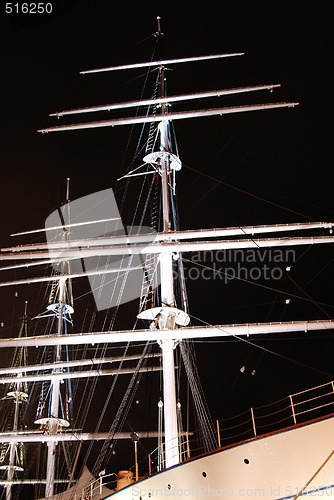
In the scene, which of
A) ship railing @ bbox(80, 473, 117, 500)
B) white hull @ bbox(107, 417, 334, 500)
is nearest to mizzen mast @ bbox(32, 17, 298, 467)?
ship railing @ bbox(80, 473, 117, 500)

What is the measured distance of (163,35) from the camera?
57.1 ft

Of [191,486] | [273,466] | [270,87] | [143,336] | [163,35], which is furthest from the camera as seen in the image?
[163,35]

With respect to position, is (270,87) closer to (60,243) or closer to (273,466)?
(60,243)

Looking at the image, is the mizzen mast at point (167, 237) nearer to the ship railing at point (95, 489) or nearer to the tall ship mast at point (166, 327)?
the tall ship mast at point (166, 327)

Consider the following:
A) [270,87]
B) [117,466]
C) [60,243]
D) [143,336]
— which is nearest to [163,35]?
[270,87]

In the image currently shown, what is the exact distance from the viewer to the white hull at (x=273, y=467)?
8.89 m

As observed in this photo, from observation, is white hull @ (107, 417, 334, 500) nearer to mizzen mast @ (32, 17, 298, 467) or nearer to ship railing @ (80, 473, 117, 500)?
Answer: mizzen mast @ (32, 17, 298, 467)

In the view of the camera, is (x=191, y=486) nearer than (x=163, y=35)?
Yes

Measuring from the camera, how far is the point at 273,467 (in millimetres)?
9234

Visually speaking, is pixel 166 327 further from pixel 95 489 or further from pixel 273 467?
pixel 95 489

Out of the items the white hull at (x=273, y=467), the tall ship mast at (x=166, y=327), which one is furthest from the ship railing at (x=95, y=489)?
the white hull at (x=273, y=467)

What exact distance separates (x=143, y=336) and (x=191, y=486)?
4961 millimetres

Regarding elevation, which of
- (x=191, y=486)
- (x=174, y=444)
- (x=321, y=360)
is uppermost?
(x=321, y=360)

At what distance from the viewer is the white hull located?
8.89 metres
